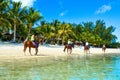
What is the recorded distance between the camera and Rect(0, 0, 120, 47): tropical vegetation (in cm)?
5980

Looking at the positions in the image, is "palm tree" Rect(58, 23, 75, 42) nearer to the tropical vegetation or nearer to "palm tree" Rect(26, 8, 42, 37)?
the tropical vegetation

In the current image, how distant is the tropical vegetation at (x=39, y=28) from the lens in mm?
59803

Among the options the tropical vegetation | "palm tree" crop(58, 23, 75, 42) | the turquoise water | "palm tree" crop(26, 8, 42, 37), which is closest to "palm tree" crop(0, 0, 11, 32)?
the tropical vegetation

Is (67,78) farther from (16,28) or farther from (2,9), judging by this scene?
(16,28)

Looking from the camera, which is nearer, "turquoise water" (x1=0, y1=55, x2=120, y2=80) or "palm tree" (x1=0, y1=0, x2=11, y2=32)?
"turquoise water" (x1=0, y1=55, x2=120, y2=80)

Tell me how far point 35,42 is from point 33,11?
43.1 meters

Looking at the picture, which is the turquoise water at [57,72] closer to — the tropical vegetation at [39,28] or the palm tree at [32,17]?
the tropical vegetation at [39,28]

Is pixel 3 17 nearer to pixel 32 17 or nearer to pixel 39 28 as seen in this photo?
pixel 32 17

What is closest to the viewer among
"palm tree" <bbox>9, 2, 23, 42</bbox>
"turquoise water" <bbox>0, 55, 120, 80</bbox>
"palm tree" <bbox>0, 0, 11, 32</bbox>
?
"turquoise water" <bbox>0, 55, 120, 80</bbox>

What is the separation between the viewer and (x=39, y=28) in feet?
267

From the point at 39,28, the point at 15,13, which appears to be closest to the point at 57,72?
the point at 15,13

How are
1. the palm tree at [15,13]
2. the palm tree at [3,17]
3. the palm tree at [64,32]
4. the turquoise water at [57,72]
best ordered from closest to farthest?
1. the turquoise water at [57,72]
2. the palm tree at [3,17]
3. the palm tree at [15,13]
4. the palm tree at [64,32]

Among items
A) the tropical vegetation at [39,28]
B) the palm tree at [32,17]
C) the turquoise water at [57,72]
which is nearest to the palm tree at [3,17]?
the tropical vegetation at [39,28]

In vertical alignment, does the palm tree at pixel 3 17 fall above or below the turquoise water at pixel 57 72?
above
